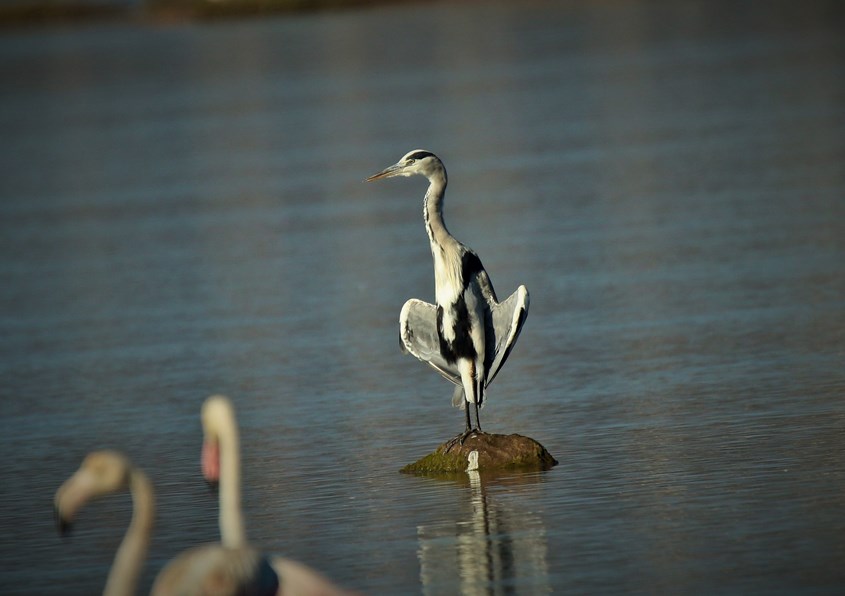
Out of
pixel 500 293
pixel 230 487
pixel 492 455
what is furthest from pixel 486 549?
pixel 500 293

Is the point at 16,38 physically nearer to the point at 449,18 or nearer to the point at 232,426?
the point at 449,18

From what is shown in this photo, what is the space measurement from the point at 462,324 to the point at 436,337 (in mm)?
225

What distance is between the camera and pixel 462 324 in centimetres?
1359

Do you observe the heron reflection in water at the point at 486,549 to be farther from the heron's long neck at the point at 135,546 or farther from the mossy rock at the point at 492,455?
the heron's long neck at the point at 135,546

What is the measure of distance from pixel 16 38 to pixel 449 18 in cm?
2415

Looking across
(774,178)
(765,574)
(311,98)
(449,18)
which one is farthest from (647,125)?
(449,18)

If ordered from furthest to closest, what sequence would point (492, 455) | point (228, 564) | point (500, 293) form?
point (500, 293) < point (492, 455) < point (228, 564)

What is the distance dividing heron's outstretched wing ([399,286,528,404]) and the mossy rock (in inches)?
19.8

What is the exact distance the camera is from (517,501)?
40.5 feet

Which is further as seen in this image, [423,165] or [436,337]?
[423,165]

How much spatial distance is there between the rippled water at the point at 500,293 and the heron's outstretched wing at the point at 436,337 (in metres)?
0.75

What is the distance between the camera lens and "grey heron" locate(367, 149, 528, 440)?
13.6 meters

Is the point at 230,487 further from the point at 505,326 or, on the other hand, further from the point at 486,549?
the point at 505,326

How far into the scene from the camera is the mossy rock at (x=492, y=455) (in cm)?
1320
